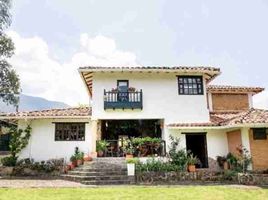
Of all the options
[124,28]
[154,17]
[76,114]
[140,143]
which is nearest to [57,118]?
[76,114]

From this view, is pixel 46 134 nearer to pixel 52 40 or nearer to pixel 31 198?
pixel 52 40

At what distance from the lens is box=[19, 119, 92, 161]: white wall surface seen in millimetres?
20641

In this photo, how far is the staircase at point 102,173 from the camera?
16.4 metres

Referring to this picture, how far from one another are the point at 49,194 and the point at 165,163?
789 cm

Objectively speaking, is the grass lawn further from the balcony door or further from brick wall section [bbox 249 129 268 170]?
the balcony door

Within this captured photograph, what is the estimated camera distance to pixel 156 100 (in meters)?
21.5

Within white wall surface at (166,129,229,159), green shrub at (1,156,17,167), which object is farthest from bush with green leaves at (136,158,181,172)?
green shrub at (1,156,17,167)

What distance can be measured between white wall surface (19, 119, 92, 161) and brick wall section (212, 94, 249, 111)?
10204 millimetres

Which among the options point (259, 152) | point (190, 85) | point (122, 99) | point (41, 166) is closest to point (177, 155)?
point (259, 152)

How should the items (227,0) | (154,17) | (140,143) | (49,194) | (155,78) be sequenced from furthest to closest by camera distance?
1. (155,78)
2. (140,143)
3. (154,17)
4. (227,0)
5. (49,194)

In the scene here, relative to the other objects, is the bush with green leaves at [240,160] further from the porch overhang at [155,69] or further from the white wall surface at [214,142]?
the porch overhang at [155,69]

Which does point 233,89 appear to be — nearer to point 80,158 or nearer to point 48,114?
point 80,158

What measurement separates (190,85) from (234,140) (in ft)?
15.7

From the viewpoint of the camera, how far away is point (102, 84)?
21438 mm
